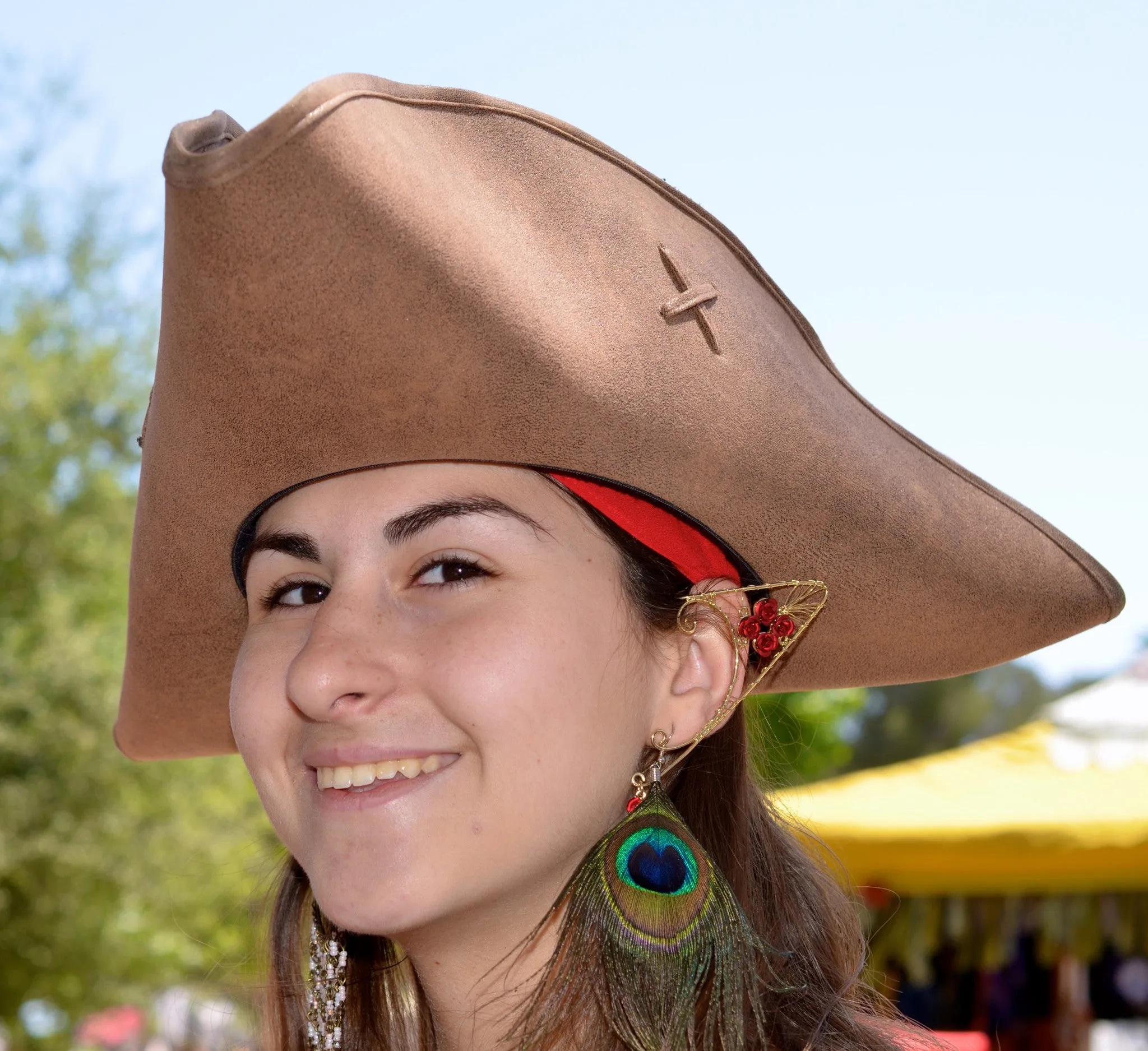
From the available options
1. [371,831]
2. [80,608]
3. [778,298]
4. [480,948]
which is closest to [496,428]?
[778,298]

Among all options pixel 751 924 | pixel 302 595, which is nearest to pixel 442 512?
pixel 302 595

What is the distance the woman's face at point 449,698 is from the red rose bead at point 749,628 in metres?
0.17

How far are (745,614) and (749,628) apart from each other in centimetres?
4

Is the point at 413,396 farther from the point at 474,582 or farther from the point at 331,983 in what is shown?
the point at 331,983

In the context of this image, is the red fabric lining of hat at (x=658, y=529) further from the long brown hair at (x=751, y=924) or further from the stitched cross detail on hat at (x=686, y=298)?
the stitched cross detail on hat at (x=686, y=298)

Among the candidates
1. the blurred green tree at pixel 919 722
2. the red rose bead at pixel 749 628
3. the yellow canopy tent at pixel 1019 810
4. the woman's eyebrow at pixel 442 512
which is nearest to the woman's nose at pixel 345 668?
the woman's eyebrow at pixel 442 512

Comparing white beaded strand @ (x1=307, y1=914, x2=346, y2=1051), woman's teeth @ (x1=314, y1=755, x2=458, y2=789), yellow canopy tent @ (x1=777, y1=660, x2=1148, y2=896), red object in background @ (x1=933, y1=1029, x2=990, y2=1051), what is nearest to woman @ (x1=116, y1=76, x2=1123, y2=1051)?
woman's teeth @ (x1=314, y1=755, x2=458, y2=789)

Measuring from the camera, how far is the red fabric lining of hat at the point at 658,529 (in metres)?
2.00

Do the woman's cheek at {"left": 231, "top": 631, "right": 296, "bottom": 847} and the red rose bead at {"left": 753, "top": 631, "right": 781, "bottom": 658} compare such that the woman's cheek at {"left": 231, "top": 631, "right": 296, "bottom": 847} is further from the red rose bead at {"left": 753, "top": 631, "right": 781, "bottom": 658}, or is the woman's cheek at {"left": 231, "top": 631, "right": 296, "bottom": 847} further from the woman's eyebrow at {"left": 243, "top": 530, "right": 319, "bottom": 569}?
the red rose bead at {"left": 753, "top": 631, "right": 781, "bottom": 658}

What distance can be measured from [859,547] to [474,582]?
63cm

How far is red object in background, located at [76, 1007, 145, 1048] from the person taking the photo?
14023mm

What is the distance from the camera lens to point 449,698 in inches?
73.4

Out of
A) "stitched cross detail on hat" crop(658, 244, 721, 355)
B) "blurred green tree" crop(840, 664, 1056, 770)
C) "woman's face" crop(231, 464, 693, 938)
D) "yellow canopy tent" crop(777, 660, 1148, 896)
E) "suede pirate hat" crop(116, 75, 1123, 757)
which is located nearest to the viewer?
"suede pirate hat" crop(116, 75, 1123, 757)

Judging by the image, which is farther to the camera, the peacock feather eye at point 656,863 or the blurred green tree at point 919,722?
the blurred green tree at point 919,722
